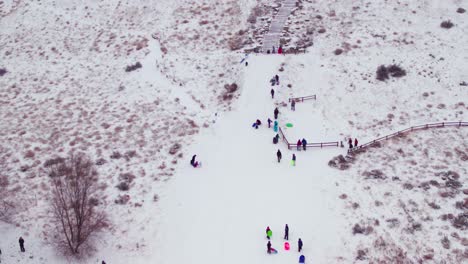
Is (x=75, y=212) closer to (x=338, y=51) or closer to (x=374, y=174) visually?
(x=374, y=174)

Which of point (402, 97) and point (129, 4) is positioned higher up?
point (129, 4)

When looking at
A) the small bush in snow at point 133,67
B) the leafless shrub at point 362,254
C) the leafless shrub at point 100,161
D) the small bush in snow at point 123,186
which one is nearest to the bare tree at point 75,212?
the small bush in snow at point 123,186

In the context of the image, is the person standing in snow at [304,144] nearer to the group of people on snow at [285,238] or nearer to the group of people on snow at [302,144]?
the group of people on snow at [302,144]

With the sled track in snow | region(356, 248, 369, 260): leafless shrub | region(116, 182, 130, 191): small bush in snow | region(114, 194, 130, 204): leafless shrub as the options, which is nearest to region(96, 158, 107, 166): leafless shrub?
region(116, 182, 130, 191): small bush in snow

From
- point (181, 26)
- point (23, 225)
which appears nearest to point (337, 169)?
point (23, 225)

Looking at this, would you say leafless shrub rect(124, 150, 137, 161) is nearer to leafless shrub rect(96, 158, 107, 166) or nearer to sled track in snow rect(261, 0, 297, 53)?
leafless shrub rect(96, 158, 107, 166)

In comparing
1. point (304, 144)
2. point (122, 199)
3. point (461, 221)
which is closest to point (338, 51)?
point (304, 144)

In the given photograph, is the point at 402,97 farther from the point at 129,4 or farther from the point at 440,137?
the point at 129,4
